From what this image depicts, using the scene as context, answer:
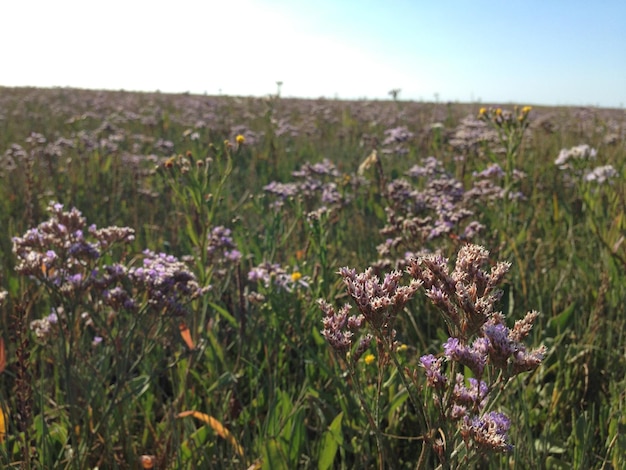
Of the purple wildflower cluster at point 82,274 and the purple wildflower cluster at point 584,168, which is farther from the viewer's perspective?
the purple wildflower cluster at point 584,168

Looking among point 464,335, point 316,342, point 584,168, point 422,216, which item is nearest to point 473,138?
point 584,168

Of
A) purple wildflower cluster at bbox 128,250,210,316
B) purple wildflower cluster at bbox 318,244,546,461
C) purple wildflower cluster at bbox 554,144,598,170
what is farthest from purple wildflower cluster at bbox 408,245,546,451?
purple wildflower cluster at bbox 554,144,598,170

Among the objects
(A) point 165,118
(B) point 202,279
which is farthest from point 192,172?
(A) point 165,118

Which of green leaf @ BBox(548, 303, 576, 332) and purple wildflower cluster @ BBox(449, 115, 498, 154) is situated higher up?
purple wildflower cluster @ BBox(449, 115, 498, 154)

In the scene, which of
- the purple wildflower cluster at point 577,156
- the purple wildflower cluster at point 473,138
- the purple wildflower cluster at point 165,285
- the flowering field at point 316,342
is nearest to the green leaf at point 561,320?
the flowering field at point 316,342

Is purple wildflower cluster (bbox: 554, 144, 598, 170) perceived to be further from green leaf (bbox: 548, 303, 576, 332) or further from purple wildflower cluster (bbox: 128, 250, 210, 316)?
purple wildflower cluster (bbox: 128, 250, 210, 316)

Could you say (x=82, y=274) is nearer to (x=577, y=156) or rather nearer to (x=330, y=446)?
(x=330, y=446)

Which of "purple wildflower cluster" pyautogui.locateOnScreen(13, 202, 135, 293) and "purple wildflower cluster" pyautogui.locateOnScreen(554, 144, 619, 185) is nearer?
"purple wildflower cluster" pyautogui.locateOnScreen(13, 202, 135, 293)

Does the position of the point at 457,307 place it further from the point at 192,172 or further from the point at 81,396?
the point at 81,396

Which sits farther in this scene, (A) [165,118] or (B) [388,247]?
(A) [165,118]

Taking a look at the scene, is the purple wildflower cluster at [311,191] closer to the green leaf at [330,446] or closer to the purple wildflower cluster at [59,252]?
the purple wildflower cluster at [59,252]

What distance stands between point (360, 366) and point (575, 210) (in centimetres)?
331

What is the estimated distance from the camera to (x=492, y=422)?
112cm

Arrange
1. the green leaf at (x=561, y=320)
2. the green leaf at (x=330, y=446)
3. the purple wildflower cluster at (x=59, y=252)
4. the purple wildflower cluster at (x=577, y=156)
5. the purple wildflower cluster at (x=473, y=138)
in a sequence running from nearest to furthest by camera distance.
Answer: the green leaf at (x=330, y=446) < the purple wildflower cluster at (x=59, y=252) < the green leaf at (x=561, y=320) < the purple wildflower cluster at (x=577, y=156) < the purple wildflower cluster at (x=473, y=138)
